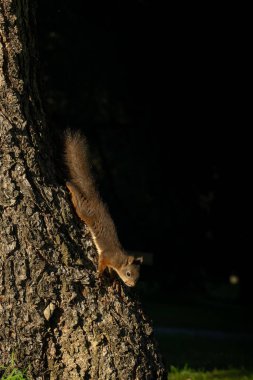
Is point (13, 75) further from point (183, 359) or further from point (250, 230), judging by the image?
point (250, 230)

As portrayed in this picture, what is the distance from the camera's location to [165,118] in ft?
52.9

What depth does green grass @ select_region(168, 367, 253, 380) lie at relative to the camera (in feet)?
27.6

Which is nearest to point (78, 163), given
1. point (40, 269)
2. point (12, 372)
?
point (40, 269)

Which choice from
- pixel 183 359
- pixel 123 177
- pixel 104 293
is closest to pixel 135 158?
pixel 123 177

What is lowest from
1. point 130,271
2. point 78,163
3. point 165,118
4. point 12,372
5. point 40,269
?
point 12,372

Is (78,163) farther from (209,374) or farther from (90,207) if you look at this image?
(209,374)

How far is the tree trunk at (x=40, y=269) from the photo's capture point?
17.9 feet

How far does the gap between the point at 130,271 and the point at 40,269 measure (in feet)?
3.44

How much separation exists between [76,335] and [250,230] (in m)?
11.2

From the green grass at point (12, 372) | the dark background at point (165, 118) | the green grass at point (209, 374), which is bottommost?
the green grass at point (12, 372)

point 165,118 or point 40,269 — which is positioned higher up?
point 165,118

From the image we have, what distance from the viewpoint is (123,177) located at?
17.1 m

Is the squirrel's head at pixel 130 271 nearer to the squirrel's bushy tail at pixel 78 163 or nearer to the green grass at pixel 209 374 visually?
the squirrel's bushy tail at pixel 78 163

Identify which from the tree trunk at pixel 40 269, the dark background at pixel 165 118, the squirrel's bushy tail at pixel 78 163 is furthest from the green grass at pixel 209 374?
the dark background at pixel 165 118
